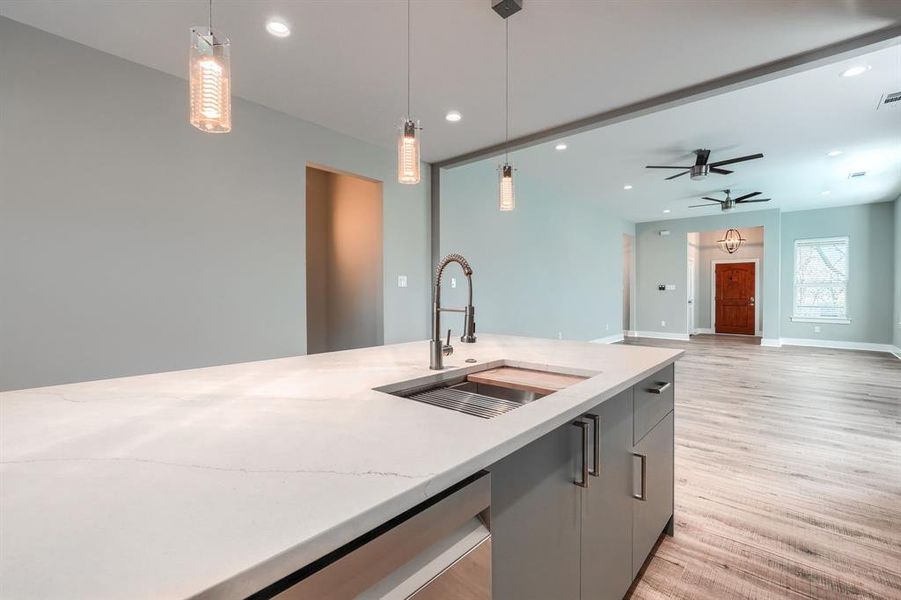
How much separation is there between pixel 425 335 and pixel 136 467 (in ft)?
13.2

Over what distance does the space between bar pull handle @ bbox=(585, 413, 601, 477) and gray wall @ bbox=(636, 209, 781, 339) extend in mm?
8947

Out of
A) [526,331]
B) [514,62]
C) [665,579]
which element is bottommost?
[665,579]

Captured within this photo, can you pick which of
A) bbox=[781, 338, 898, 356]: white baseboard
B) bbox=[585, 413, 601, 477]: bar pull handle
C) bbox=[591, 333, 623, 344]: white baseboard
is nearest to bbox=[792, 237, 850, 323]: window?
bbox=[781, 338, 898, 356]: white baseboard

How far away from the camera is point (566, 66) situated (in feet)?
9.03

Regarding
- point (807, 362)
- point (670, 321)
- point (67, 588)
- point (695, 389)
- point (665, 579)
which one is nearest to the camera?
point (67, 588)

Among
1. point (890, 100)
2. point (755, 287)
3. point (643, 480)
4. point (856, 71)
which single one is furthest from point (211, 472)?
point (755, 287)

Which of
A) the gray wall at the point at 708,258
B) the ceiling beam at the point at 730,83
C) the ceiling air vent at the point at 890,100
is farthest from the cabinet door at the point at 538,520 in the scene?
the gray wall at the point at 708,258

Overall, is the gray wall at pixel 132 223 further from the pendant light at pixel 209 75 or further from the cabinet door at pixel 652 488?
the cabinet door at pixel 652 488

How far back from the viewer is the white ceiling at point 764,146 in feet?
10.5

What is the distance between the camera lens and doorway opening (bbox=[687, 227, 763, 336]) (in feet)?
32.8

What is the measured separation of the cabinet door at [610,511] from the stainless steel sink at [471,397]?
26 centimetres

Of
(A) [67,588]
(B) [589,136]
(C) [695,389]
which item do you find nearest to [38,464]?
(A) [67,588]

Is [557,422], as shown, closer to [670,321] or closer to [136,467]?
[136,467]

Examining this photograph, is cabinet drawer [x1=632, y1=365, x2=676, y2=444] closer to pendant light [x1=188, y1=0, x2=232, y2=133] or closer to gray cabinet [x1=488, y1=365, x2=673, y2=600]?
gray cabinet [x1=488, y1=365, x2=673, y2=600]
